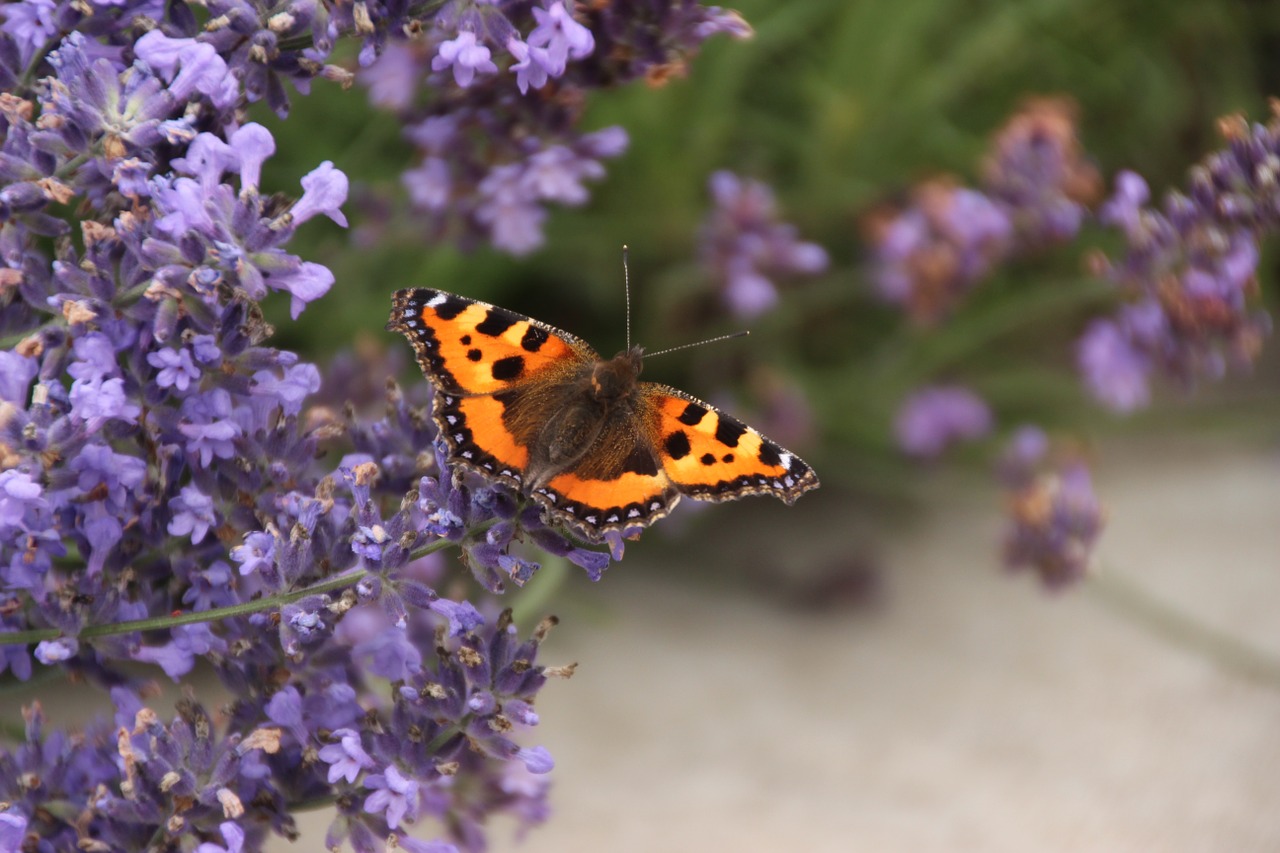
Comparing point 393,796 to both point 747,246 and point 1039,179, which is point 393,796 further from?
point 1039,179

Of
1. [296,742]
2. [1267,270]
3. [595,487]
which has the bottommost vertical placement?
[1267,270]

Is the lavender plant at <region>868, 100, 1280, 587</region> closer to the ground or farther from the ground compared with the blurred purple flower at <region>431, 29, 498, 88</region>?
closer to the ground

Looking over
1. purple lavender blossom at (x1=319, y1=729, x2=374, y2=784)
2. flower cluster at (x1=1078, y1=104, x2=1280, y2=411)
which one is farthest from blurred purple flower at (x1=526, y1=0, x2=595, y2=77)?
flower cluster at (x1=1078, y1=104, x2=1280, y2=411)

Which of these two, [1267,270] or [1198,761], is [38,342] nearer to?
[1198,761]

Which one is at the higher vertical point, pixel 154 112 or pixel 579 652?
pixel 154 112

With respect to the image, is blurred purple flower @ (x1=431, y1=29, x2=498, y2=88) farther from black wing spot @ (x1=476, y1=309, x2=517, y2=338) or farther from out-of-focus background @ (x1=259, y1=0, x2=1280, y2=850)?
out-of-focus background @ (x1=259, y1=0, x2=1280, y2=850)

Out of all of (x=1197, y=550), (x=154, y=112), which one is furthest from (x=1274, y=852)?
(x=154, y=112)
